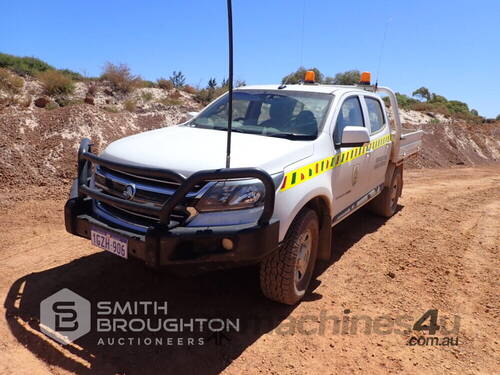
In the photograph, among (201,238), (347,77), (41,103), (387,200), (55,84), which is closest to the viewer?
(201,238)

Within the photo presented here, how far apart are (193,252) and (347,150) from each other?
7.01ft

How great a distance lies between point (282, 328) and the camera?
3207mm

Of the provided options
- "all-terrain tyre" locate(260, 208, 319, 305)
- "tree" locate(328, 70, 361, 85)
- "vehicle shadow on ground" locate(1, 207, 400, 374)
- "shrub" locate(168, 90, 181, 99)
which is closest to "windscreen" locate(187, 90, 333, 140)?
"all-terrain tyre" locate(260, 208, 319, 305)

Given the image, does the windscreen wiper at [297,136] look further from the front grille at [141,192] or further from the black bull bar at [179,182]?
the front grille at [141,192]

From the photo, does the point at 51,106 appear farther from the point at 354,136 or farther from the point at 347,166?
the point at 354,136

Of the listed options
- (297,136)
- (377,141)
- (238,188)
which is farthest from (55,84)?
(238,188)

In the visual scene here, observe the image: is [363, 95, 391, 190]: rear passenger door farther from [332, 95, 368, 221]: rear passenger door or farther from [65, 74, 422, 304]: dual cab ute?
[65, 74, 422, 304]: dual cab ute

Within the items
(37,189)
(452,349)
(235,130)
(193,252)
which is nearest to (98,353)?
(193,252)

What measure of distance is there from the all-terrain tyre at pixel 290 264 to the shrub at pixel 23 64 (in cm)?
1596

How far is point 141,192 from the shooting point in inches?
116

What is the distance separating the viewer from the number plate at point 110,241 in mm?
2812

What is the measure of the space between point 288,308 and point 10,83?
13.5 metres

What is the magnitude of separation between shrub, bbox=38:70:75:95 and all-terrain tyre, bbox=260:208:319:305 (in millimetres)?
13654

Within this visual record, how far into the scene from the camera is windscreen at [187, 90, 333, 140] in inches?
151
